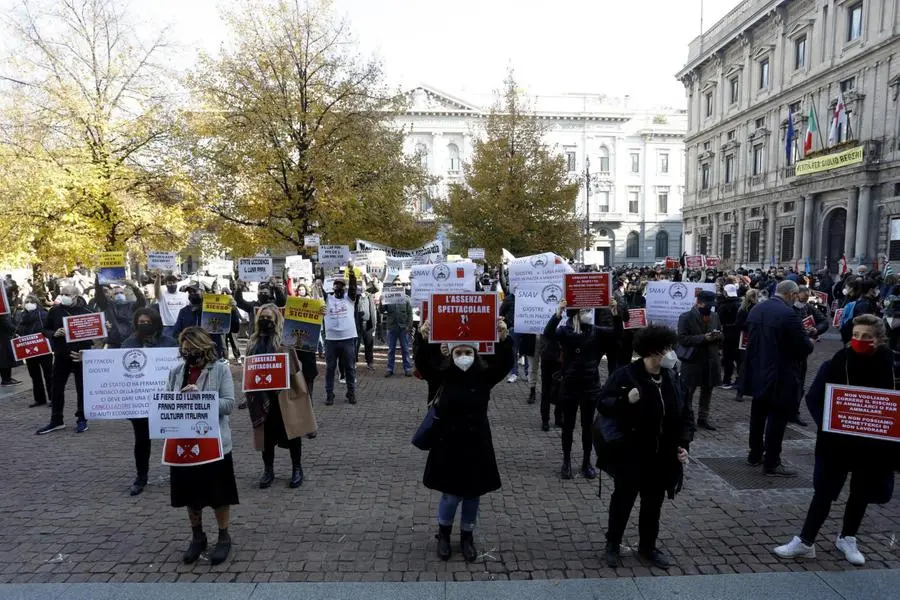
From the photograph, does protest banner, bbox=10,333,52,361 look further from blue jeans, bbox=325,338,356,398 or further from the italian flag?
the italian flag

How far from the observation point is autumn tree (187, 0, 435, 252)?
1542 cm

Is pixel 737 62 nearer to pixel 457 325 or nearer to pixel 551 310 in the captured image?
pixel 551 310

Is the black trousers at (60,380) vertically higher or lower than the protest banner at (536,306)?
lower

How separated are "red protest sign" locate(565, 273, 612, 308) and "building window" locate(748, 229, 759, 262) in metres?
40.6

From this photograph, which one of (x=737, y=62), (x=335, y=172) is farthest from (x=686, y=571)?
(x=737, y=62)

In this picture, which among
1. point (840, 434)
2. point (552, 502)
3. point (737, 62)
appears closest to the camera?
point (840, 434)

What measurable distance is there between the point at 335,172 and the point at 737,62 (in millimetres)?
39075

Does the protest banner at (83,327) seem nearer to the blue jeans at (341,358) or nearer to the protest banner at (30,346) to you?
the protest banner at (30,346)

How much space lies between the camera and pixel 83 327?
24.5ft

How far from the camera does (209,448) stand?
415 cm

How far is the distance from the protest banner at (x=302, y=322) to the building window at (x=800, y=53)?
39729mm

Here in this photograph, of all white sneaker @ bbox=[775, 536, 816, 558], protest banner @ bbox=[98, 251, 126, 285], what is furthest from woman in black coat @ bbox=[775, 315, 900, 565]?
protest banner @ bbox=[98, 251, 126, 285]

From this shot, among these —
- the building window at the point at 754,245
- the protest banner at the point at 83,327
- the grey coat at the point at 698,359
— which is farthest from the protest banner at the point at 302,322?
the building window at the point at 754,245

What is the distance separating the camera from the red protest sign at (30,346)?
834cm
